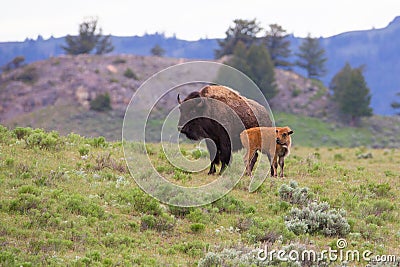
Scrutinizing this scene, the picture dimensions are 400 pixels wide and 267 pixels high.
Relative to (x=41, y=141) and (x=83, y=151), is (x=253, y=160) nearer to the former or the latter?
(x=83, y=151)

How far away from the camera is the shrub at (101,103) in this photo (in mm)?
71125

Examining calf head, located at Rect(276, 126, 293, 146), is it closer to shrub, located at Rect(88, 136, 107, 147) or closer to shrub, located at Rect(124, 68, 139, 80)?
shrub, located at Rect(88, 136, 107, 147)

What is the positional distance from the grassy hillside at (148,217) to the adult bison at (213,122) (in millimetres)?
816

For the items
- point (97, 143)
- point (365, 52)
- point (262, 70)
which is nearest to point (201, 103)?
point (97, 143)

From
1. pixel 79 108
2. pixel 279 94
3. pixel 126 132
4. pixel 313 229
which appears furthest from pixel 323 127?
pixel 313 229

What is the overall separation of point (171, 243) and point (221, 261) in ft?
4.50

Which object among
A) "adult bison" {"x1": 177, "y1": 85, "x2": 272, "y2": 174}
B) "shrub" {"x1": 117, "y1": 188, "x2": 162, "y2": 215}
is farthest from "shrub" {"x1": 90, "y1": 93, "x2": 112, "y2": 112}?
"shrub" {"x1": 117, "y1": 188, "x2": 162, "y2": 215}

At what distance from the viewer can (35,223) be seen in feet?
29.9

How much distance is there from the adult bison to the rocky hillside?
5035cm

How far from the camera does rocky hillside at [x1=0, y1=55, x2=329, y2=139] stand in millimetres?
68625

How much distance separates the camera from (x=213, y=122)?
13.7m

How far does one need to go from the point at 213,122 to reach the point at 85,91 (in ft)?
213

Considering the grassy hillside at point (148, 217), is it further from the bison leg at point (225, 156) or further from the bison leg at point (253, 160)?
the bison leg at point (253, 160)

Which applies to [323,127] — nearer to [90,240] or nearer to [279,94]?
[279,94]
